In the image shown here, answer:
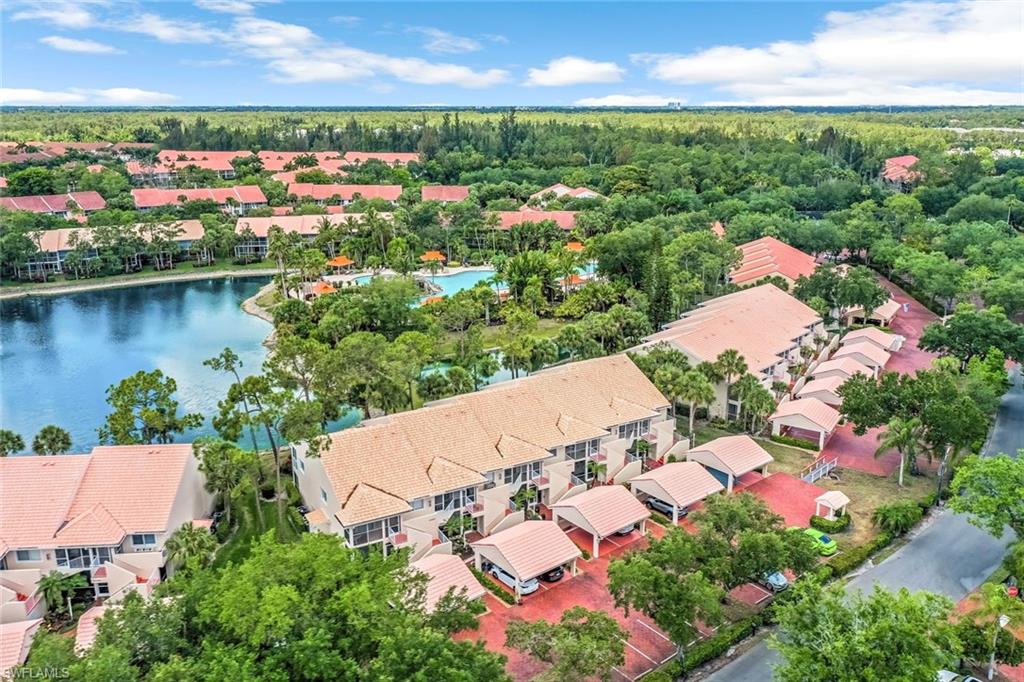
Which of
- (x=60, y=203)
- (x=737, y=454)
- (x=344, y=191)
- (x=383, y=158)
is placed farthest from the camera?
(x=383, y=158)

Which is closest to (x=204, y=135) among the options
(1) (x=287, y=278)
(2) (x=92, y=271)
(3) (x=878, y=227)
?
(2) (x=92, y=271)

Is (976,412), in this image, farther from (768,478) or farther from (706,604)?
(706,604)

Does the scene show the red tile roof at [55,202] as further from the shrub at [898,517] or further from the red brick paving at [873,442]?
the shrub at [898,517]

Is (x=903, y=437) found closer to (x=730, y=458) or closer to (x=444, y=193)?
(x=730, y=458)

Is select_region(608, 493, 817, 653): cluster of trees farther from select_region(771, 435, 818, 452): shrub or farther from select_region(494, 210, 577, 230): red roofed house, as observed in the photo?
select_region(494, 210, 577, 230): red roofed house

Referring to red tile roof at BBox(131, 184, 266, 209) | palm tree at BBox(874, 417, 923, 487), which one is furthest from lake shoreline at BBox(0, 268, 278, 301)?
palm tree at BBox(874, 417, 923, 487)

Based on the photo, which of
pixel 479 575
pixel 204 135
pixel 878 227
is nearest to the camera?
pixel 479 575

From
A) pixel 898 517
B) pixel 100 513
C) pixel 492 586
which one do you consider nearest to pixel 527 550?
pixel 492 586
